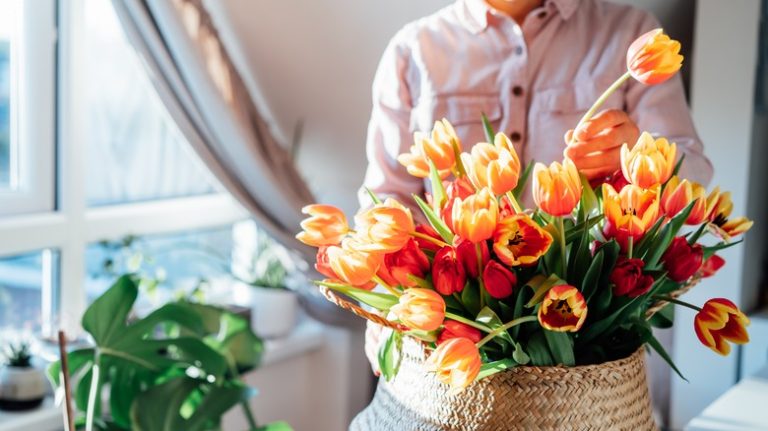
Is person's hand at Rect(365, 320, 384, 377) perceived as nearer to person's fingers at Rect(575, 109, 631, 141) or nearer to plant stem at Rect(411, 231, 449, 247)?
plant stem at Rect(411, 231, 449, 247)

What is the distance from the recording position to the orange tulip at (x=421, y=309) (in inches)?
32.2

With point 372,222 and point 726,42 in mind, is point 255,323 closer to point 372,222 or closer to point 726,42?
point 726,42

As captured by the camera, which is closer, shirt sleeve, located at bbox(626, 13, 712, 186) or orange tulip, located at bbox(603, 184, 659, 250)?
orange tulip, located at bbox(603, 184, 659, 250)

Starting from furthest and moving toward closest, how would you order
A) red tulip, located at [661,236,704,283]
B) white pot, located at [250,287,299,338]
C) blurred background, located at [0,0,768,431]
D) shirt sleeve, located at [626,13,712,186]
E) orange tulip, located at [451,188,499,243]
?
white pot, located at [250,287,299,338] → blurred background, located at [0,0,768,431] → shirt sleeve, located at [626,13,712,186] → red tulip, located at [661,236,704,283] → orange tulip, located at [451,188,499,243]

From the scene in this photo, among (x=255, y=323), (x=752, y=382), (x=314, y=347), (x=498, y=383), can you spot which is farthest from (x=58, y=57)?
(x=498, y=383)

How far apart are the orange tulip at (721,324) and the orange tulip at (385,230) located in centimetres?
27

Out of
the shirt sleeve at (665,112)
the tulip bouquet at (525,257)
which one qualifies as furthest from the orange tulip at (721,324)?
the shirt sleeve at (665,112)

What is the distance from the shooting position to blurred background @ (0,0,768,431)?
2.30 meters

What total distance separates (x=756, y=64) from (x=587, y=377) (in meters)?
1.55

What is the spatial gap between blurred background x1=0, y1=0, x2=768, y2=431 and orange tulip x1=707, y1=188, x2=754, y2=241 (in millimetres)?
1327

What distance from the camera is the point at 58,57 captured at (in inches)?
100

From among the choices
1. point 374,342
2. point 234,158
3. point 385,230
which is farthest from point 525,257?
point 234,158

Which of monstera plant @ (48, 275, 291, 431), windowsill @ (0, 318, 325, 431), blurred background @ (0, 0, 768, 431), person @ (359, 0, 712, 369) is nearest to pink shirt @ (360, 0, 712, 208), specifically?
person @ (359, 0, 712, 369)

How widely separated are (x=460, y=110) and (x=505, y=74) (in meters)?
0.10
